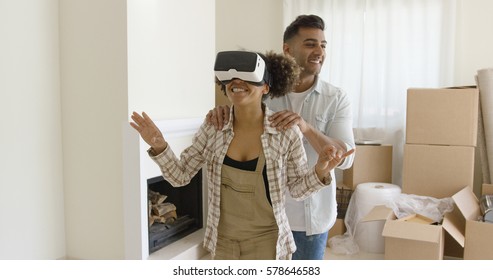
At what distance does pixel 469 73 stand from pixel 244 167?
→ 2869 mm

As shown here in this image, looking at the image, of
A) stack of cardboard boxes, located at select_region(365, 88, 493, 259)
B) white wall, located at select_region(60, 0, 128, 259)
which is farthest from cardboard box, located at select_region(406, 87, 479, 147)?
white wall, located at select_region(60, 0, 128, 259)

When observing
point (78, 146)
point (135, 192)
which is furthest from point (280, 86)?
point (78, 146)

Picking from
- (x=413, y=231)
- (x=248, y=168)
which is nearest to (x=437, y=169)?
(x=413, y=231)

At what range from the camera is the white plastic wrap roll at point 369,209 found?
330cm

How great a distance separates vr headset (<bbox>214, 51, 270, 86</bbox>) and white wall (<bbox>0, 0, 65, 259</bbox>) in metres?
1.53

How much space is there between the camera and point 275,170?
48.7 inches

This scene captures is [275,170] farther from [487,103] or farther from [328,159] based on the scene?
[487,103]

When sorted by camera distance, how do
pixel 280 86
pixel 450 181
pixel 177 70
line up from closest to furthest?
pixel 280 86
pixel 177 70
pixel 450 181

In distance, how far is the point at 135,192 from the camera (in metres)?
2.46

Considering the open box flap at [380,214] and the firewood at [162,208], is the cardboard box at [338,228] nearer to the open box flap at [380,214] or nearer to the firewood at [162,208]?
the open box flap at [380,214]

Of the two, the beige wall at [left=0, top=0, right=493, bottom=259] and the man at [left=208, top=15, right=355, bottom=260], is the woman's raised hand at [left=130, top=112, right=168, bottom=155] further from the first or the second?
the beige wall at [left=0, top=0, right=493, bottom=259]

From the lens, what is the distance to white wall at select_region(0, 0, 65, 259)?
7.54 feet
